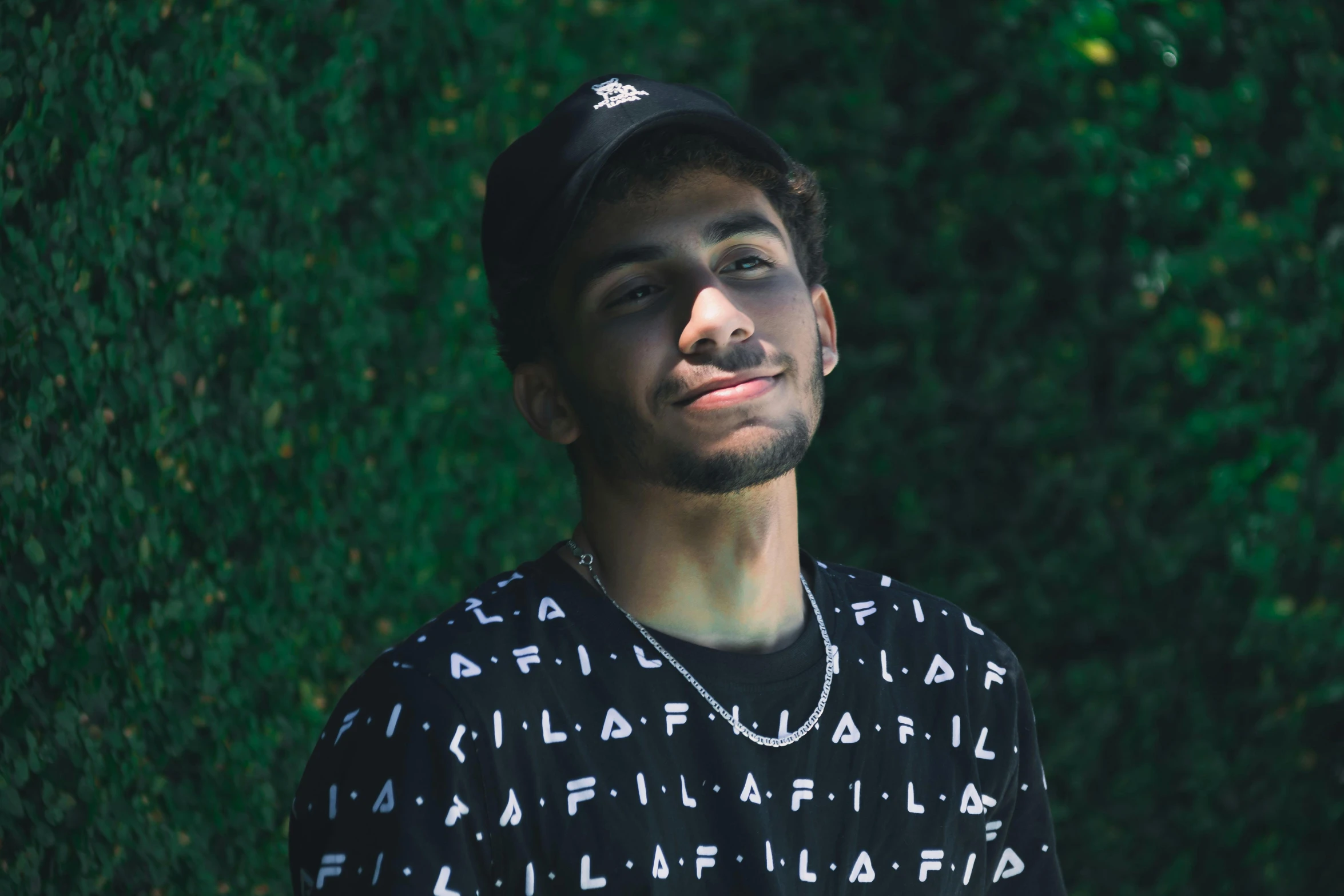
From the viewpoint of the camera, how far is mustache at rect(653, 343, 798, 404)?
1.98 m

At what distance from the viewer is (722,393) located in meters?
2.00

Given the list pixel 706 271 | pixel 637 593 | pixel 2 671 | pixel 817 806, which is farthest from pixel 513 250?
pixel 2 671

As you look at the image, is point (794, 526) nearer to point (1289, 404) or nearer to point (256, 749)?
point (256, 749)

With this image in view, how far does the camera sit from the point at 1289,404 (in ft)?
12.7

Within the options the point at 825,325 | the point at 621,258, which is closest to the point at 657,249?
the point at 621,258

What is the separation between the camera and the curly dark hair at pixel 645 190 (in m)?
2.07

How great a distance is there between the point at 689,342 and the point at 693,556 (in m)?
0.34

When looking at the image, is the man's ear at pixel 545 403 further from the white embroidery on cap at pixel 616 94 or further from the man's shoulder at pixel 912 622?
the man's shoulder at pixel 912 622

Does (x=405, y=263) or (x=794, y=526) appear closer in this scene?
(x=794, y=526)

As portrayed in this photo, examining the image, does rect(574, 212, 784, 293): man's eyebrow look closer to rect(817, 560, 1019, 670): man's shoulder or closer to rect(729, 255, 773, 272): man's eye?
rect(729, 255, 773, 272): man's eye

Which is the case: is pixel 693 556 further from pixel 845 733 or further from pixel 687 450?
pixel 845 733

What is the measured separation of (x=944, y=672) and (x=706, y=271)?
768mm

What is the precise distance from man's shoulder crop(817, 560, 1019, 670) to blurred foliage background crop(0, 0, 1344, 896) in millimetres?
1441

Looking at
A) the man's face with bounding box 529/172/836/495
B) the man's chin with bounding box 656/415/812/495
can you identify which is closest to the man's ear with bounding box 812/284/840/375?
the man's face with bounding box 529/172/836/495
